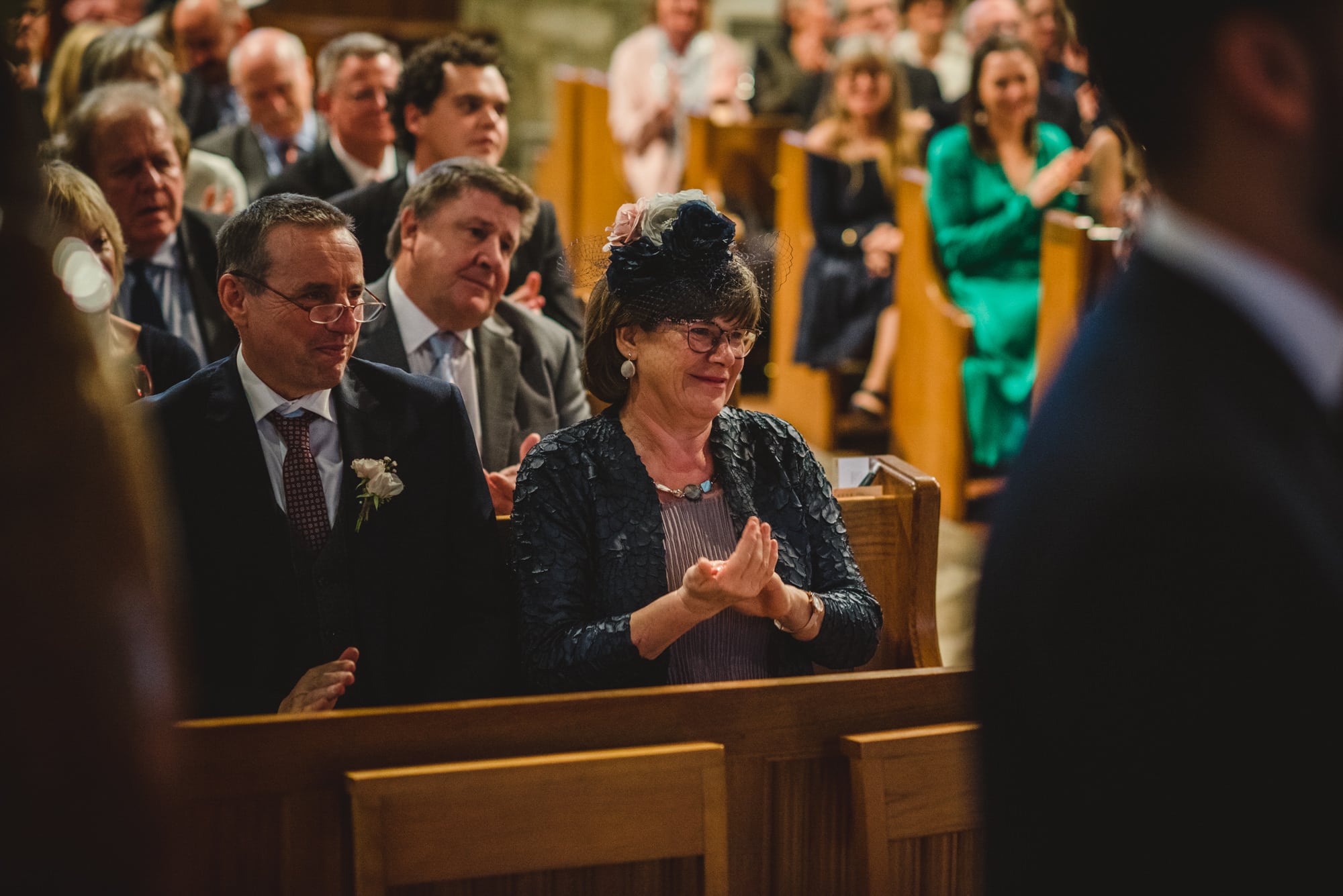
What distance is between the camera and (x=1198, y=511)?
78cm

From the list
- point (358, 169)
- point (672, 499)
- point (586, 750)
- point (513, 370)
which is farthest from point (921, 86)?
point (586, 750)

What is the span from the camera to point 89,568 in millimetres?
799

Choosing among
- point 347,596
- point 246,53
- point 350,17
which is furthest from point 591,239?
point 350,17

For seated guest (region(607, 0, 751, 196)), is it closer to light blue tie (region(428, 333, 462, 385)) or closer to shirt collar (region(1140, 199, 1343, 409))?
light blue tie (region(428, 333, 462, 385))

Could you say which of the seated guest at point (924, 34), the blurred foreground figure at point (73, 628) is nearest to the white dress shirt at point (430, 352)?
the blurred foreground figure at point (73, 628)

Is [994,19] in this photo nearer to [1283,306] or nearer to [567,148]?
[567,148]

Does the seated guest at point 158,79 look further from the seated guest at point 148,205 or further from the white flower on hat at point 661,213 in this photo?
the white flower on hat at point 661,213

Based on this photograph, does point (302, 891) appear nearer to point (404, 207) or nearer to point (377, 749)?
point (377, 749)

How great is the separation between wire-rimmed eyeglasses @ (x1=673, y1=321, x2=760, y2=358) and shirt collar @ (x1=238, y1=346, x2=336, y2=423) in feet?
2.08

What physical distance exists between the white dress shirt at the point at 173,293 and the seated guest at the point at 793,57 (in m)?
4.97

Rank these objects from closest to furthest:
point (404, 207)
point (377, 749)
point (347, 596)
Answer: point (377, 749) → point (347, 596) → point (404, 207)

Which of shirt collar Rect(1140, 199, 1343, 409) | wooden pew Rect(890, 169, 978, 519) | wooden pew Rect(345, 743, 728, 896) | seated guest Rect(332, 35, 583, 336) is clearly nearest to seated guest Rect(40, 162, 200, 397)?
seated guest Rect(332, 35, 583, 336)

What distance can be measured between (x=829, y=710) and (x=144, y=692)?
4.30ft

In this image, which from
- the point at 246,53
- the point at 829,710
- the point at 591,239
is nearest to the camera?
the point at 829,710
